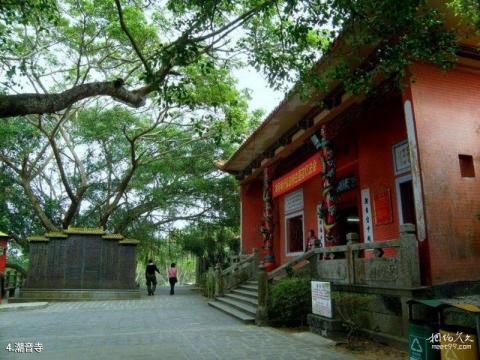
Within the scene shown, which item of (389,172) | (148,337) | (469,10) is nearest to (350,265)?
(389,172)

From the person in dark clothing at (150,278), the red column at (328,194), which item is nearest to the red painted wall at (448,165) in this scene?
the red column at (328,194)

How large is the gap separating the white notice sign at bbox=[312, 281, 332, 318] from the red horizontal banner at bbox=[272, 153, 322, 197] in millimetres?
3192

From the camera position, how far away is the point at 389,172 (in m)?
8.51

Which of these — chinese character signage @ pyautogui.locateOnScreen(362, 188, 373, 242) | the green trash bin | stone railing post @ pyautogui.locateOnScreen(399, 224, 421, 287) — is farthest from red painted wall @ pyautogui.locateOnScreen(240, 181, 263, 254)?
the green trash bin

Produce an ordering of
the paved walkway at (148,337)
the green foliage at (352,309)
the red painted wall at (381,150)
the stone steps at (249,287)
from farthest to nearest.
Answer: the stone steps at (249,287)
the red painted wall at (381,150)
the green foliage at (352,309)
the paved walkway at (148,337)

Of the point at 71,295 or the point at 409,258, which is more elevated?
the point at 409,258

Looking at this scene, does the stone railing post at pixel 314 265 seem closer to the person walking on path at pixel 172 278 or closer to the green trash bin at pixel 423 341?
the green trash bin at pixel 423 341

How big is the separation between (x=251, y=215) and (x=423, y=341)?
11.9 m

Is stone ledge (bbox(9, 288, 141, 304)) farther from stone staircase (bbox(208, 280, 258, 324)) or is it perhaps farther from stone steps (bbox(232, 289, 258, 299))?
stone steps (bbox(232, 289, 258, 299))

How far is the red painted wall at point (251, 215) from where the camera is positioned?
1524 centimetres

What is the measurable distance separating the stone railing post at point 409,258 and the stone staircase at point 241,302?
3.62m

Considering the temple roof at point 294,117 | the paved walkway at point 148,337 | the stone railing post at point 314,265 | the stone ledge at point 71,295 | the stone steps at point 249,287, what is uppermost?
the temple roof at point 294,117

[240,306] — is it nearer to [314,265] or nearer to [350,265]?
[314,265]

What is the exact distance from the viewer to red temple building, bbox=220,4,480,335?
6.04m
